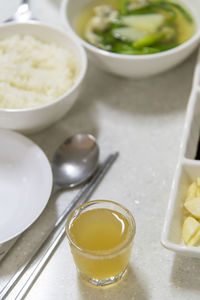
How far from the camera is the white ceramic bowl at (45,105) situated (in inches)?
49.0

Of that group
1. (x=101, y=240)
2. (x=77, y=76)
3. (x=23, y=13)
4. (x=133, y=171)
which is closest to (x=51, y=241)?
(x=101, y=240)

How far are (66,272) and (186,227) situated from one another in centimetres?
32

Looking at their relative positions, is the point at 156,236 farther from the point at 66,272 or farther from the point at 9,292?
the point at 9,292

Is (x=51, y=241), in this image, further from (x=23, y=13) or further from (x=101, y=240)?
(x=23, y=13)

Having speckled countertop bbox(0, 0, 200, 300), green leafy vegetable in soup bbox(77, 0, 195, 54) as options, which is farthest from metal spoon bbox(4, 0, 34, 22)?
green leafy vegetable in soup bbox(77, 0, 195, 54)

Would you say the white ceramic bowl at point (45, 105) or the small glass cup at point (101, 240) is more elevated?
the white ceramic bowl at point (45, 105)

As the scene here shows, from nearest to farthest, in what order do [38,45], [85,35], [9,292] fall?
[9,292], [38,45], [85,35]

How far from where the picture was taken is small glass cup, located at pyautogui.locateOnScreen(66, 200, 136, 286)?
94 centimetres

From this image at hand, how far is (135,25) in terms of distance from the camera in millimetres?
1632

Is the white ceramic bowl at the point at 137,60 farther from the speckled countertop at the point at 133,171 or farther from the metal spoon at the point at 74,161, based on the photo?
the metal spoon at the point at 74,161

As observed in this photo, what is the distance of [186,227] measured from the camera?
40.8 inches

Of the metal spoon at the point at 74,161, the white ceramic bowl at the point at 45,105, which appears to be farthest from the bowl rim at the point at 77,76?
the metal spoon at the point at 74,161

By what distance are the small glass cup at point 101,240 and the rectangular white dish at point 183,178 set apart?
9cm

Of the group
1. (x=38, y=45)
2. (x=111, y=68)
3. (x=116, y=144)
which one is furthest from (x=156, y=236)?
(x=38, y=45)
